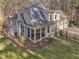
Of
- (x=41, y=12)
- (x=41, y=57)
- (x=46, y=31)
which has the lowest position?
(x=41, y=57)

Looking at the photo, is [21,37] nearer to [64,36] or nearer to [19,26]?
[19,26]

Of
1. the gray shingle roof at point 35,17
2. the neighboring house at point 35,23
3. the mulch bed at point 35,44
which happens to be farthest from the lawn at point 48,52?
the gray shingle roof at point 35,17

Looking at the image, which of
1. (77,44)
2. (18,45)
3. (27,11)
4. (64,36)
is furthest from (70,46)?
→ (27,11)

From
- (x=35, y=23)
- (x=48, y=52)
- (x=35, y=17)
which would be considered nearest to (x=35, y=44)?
(x=35, y=23)

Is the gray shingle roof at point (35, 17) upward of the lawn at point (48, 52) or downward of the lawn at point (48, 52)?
upward

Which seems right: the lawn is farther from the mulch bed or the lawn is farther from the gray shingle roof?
the gray shingle roof

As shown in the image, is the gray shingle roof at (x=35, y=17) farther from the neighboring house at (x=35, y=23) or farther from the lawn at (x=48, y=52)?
the lawn at (x=48, y=52)
